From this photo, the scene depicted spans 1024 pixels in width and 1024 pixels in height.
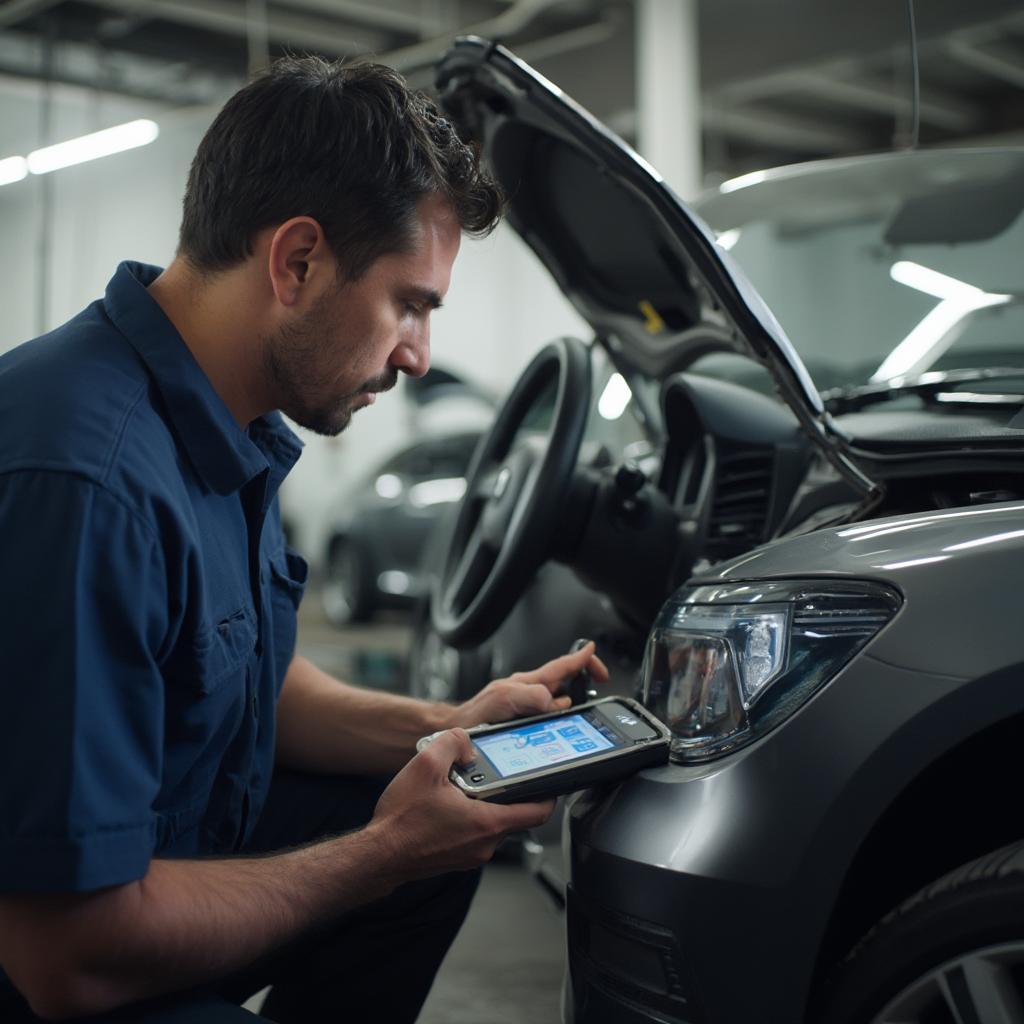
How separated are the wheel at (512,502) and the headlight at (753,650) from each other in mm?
464

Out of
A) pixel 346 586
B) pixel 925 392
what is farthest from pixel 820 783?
→ pixel 346 586

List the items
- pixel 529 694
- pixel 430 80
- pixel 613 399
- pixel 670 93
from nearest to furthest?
pixel 529 694
pixel 613 399
pixel 430 80
pixel 670 93

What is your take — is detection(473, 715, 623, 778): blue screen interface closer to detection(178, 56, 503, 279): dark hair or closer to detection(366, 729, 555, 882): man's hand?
detection(366, 729, 555, 882): man's hand

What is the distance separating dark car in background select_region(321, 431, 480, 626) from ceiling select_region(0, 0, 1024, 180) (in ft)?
7.96

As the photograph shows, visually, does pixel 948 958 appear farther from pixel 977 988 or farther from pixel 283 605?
pixel 283 605

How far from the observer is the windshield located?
6.50 ft

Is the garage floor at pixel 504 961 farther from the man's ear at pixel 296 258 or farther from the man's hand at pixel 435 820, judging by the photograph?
the man's ear at pixel 296 258

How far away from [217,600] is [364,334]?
0.31 metres

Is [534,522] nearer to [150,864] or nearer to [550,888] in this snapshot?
[550,888]

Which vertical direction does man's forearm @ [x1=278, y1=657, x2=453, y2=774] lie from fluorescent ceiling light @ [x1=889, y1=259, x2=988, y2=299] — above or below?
below

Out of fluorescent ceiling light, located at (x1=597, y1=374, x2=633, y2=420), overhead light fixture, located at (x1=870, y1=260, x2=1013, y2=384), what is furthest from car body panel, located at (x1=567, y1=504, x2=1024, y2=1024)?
fluorescent ceiling light, located at (x1=597, y1=374, x2=633, y2=420)

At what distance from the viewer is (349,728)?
1.62m

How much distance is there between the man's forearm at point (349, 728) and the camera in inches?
63.1

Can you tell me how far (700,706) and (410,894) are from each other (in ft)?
1.70
